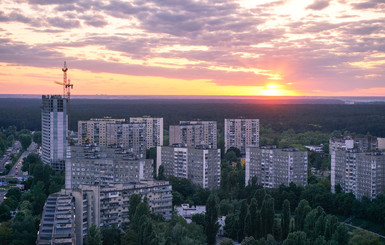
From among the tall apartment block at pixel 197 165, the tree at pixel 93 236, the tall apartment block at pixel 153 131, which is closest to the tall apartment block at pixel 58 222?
the tree at pixel 93 236

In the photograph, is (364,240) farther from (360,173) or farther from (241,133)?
(241,133)

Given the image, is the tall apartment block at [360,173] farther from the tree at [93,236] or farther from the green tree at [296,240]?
the tree at [93,236]

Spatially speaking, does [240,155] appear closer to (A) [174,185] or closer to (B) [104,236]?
(A) [174,185]

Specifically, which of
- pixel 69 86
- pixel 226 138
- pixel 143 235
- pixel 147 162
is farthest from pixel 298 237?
pixel 69 86

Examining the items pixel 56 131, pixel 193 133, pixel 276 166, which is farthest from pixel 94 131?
pixel 276 166

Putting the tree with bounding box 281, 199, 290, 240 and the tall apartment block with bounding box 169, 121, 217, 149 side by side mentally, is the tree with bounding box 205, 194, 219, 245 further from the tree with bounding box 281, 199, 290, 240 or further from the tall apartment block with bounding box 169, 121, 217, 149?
the tall apartment block with bounding box 169, 121, 217, 149
